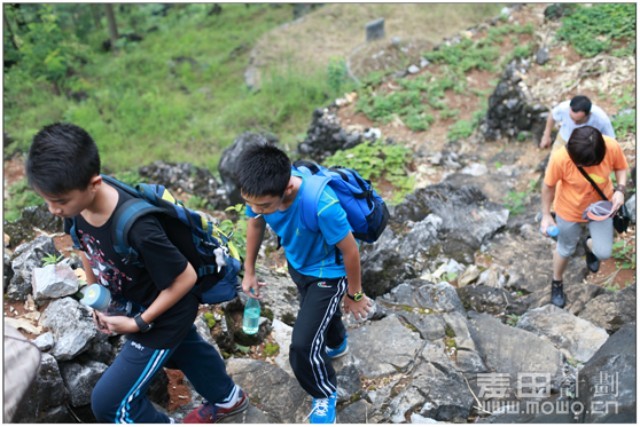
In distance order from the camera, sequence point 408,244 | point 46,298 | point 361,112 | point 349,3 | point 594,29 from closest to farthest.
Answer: point 46,298 → point 408,244 → point 594,29 → point 361,112 → point 349,3

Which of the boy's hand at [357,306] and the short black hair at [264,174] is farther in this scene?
the boy's hand at [357,306]

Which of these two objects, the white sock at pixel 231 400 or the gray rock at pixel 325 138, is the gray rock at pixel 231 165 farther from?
the white sock at pixel 231 400

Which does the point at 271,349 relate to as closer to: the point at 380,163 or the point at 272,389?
the point at 272,389

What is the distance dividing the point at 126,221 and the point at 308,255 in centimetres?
110

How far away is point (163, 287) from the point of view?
2689mm

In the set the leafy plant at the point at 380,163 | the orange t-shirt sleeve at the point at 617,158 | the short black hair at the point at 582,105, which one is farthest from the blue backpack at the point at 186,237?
the leafy plant at the point at 380,163

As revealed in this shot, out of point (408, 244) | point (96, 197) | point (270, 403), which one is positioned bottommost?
point (408, 244)

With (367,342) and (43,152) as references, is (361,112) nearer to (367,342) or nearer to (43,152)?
(367,342)

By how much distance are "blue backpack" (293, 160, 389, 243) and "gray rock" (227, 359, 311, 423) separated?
123 centimetres

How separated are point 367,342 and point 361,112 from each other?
7.59 m

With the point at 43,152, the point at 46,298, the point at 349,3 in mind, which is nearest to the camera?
the point at 43,152

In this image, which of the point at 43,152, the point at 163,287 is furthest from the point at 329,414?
the point at 43,152

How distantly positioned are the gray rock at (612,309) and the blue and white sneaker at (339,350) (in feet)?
7.54

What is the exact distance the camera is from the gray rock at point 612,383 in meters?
2.83
